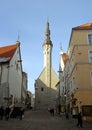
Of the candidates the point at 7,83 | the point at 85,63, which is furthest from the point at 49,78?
the point at 85,63

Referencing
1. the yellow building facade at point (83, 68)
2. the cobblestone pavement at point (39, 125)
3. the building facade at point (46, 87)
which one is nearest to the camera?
the cobblestone pavement at point (39, 125)

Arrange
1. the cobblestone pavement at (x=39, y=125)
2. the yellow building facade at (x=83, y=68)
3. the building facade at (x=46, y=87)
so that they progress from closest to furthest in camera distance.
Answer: the cobblestone pavement at (x=39, y=125)
the yellow building facade at (x=83, y=68)
the building facade at (x=46, y=87)

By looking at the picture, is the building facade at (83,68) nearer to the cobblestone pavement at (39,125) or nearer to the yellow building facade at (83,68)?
the yellow building facade at (83,68)

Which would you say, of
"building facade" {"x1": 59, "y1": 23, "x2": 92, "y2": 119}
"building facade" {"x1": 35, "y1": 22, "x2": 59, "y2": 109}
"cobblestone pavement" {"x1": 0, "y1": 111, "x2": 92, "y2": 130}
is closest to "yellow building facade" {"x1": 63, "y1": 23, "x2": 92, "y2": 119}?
"building facade" {"x1": 59, "y1": 23, "x2": 92, "y2": 119}

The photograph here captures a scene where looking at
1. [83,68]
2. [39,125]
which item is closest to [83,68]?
[83,68]

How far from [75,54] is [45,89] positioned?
47.3 m

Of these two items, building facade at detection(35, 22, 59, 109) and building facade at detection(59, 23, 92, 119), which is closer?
building facade at detection(59, 23, 92, 119)

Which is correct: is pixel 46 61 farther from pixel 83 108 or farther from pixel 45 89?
pixel 83 108

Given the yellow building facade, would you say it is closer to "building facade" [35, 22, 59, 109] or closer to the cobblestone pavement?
the cobblestone pavement

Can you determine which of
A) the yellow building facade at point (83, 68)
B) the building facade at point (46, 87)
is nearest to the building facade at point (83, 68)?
the yellow building facade at point (83, 68)

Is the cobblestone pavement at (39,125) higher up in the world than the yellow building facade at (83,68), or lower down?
lower down

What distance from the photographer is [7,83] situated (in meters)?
42.7

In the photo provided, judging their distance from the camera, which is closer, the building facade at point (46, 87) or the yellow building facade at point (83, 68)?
the yellow building facade at point (83, 68)

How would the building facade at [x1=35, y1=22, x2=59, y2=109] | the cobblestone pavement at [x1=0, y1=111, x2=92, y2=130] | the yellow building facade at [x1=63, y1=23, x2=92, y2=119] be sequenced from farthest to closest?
the building facade at [x1=35, y1=22, x2=59, y2=109] < the yellow building facade at [x1=63, y1=23, x2=92, y2=119] < the cobblestone pavement at [x1=0, y1=111, x2=92, y2=130]
